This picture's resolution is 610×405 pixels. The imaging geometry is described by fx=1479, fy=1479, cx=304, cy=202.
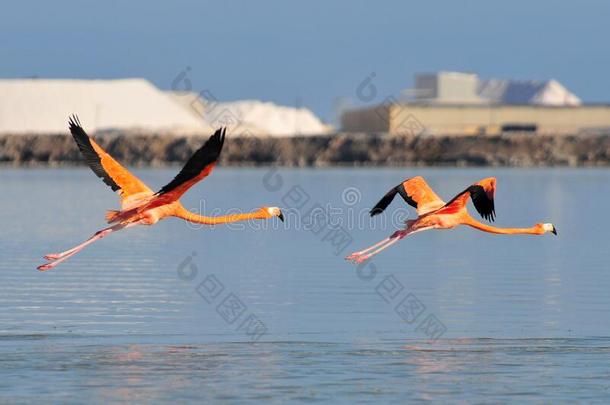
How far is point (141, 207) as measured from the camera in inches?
832

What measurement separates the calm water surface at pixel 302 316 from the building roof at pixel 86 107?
11576 centimetres

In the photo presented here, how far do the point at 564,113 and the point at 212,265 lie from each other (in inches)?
4586

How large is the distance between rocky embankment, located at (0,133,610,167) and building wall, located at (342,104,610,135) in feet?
39.6

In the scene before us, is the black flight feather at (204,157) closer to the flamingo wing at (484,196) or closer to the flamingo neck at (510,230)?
the flamingo wing at (484,196)

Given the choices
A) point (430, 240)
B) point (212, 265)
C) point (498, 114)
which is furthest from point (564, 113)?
point (212, 265)

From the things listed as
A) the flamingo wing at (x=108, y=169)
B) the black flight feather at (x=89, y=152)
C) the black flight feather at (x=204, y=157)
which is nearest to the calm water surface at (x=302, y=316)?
the flamingo wing at (x=108, y=169)

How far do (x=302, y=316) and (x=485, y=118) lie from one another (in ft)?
401

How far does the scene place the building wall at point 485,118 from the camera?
139000 mm

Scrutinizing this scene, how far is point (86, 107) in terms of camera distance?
523ft

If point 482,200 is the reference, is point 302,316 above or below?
below

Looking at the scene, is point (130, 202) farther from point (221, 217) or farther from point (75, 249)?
point (221, 217)

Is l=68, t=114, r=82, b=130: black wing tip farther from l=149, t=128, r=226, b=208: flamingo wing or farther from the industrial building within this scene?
the industrial building

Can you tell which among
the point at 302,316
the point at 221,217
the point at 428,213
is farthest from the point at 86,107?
the point at 221,217

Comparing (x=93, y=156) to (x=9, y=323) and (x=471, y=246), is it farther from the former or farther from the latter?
(x=471, y=246)
